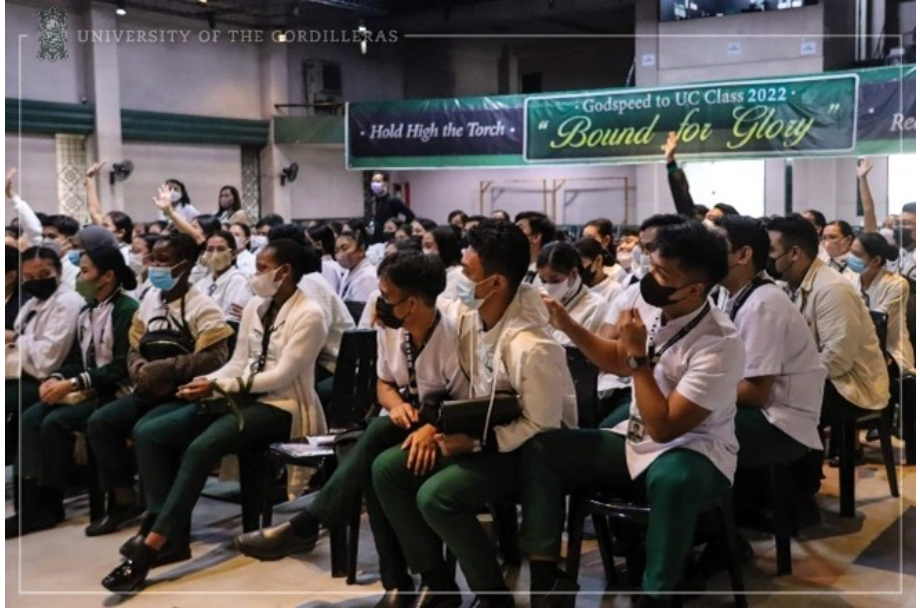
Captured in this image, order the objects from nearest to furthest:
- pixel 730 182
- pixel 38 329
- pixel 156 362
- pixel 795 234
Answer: pixel 795 234 < pixel 156 362 < pixel 38 329 < pixel 730 182

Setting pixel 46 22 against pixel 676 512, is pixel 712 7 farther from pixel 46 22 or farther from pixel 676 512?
pixel 676 512

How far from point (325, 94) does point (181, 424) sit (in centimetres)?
844

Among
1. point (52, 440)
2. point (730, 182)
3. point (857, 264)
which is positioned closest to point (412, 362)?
point (52, 440)

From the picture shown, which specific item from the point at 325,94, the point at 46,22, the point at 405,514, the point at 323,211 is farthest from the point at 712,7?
the point at 405,514

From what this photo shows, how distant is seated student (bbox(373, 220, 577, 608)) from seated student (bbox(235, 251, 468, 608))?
4.2 inches

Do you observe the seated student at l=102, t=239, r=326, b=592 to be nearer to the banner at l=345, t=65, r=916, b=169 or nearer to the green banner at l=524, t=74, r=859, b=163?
the banner at l=345, t=65, r=916, b=169

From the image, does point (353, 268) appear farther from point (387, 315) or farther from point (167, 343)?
point (387, 315)

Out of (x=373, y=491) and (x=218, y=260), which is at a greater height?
(x=218, y=260)

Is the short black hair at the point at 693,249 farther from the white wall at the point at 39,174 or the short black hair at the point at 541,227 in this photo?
the white wall at the point at 39,174

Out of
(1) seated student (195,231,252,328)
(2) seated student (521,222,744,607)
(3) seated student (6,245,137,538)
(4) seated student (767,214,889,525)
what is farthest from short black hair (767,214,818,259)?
(3) seated student (6,245,137,538)

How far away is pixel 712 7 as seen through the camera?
12.1 metres

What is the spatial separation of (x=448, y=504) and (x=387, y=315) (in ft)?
2.12

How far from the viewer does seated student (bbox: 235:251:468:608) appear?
3.22 meters

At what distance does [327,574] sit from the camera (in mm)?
3604
